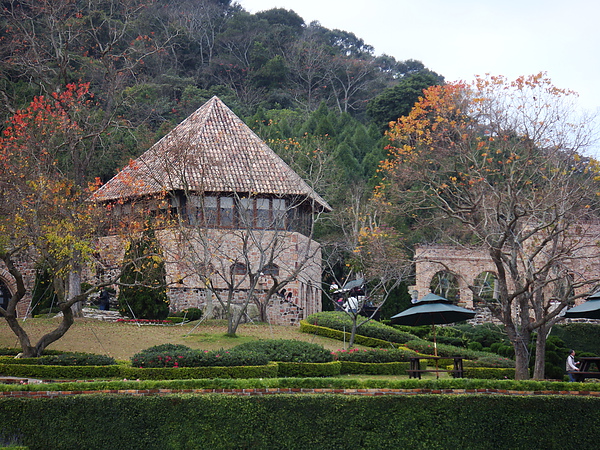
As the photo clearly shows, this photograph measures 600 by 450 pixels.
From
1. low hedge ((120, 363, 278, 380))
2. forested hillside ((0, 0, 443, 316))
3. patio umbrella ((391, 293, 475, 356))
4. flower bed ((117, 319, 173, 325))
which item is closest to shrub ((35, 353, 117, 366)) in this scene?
low hedge ((120, 363, 278, 380))

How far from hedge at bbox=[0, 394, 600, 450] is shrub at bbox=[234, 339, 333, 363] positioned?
463 cm

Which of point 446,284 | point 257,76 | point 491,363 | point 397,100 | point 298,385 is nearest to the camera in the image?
point 298,385

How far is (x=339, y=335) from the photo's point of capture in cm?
2242

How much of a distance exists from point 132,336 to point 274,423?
33.5 ft

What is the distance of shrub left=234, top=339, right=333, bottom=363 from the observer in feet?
51.8

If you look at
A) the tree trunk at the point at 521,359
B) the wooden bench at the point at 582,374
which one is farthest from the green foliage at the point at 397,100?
the wooden bench at the point at 582,374

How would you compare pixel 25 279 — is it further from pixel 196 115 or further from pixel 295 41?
pixel 295 41

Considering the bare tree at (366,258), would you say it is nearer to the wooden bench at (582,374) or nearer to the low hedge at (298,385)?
the wooden bench at (582,374)

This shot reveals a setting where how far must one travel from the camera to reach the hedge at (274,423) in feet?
34.9

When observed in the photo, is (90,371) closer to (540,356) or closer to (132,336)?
(132,336)

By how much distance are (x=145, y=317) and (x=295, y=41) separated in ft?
144

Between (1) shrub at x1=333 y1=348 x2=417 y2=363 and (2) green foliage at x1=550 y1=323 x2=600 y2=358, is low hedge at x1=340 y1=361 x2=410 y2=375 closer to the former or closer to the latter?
(1) shrub at x1=333 y1=348 x2=417 y2=363

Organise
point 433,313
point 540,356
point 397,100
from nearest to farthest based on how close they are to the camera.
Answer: point 540,356 < point 433,313 < point 397,100

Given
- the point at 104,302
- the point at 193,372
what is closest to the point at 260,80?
the point at 104,302
